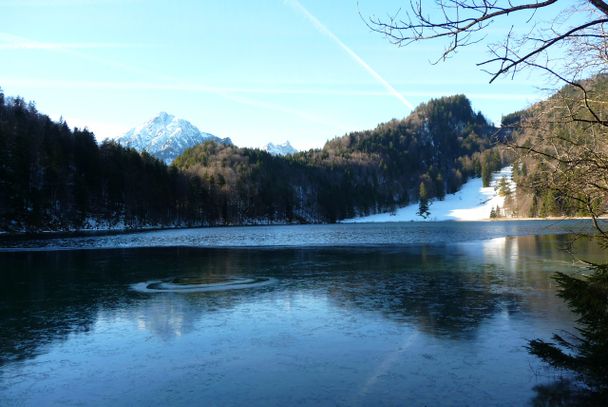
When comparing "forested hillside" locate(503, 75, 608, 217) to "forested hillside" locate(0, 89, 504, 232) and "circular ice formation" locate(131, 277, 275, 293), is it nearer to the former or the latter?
"circular ice formation" locate(131, 277, 275, 293)

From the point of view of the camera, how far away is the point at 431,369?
9180mm

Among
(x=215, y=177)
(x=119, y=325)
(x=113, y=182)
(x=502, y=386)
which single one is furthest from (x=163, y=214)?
(x=502, y=386)

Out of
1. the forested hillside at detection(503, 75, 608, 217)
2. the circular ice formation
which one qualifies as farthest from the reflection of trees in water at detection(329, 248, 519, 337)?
the forested hillside at detection(503, 75, 608, 217)

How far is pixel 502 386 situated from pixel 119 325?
1087cm

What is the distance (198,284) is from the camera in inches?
856

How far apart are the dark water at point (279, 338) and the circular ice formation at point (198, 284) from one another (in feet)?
0.34

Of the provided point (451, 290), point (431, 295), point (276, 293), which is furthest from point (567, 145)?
point (276, 293)

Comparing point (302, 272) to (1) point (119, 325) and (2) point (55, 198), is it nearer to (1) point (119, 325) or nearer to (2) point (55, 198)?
(1) point (119, 325)

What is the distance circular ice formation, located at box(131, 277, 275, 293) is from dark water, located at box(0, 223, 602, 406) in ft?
0.34

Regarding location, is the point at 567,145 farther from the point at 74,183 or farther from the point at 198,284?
the point at 74,183

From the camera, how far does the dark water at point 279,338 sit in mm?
8242

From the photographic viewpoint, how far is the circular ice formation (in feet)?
66.5

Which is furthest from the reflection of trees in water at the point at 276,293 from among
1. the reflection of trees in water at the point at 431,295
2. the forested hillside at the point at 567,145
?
the forested hillside at the point at 567,145

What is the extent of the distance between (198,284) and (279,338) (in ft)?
35.7
